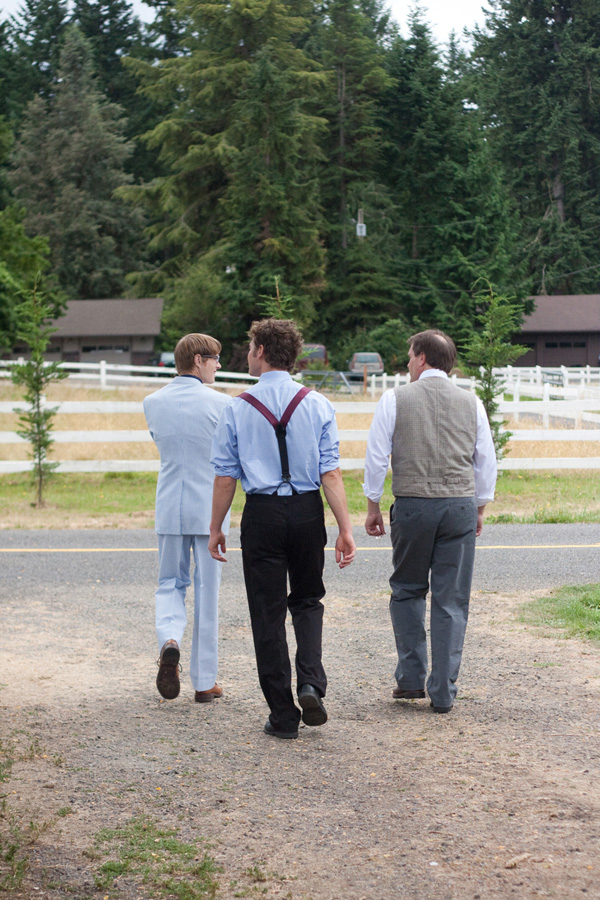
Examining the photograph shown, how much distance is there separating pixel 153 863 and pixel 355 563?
20.4ft

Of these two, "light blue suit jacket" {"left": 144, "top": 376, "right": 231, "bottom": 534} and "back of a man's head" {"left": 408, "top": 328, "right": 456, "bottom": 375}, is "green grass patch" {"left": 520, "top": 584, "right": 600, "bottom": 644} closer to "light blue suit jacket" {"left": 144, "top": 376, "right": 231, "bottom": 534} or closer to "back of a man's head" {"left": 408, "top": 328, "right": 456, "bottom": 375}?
"back of a man's head" {"left": 408, "top": 328, "right": 456, "bottom": 375}

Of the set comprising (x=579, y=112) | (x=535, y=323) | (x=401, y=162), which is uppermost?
(x=579, y=112)

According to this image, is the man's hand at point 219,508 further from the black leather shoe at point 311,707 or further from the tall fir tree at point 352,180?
the tall fir tree at point 352,180

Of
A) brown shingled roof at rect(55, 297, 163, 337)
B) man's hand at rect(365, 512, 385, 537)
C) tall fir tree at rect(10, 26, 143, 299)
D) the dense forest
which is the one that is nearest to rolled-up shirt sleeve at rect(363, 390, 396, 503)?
man's hand at rect(365, 512, 385, 537)

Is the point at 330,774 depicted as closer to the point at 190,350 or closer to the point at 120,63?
the point at 190,350

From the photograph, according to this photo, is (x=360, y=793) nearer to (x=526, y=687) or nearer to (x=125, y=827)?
(x=125, y=827)

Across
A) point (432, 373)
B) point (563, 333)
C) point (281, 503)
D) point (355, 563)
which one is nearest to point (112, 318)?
point (563, 333)

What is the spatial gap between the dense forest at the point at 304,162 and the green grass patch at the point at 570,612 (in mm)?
29501

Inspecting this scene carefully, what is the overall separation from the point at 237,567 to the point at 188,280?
41.0m

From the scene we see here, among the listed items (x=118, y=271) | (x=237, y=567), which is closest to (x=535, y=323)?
(x=118, y=271)

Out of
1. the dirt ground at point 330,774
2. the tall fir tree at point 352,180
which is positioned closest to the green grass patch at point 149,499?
the dirt ground at point 330,774

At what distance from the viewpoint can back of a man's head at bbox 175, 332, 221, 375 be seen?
5.55m

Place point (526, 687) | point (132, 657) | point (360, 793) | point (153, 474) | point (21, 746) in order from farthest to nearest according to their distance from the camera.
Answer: point (153, 474) → point (132, 657) → point (526, 687) → point (21, 746) → point (360, 793)

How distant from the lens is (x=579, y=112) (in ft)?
237
